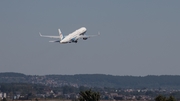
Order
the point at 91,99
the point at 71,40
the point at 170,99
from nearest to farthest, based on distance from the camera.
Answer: the point at 91,99 < the point at 170,99 < the point at 71,40

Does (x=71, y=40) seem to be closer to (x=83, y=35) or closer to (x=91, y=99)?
(x=83, y=35)

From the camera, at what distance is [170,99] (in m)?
137

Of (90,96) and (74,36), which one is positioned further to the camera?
(74,36)

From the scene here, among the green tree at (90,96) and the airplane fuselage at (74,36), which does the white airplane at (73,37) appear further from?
the green tree at (90,96)

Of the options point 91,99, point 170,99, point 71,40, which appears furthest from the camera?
point 71,40

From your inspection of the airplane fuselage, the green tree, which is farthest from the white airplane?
the green tree

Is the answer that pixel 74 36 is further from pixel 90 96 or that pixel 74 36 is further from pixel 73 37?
pixel 90 96

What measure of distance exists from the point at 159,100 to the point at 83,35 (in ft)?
114

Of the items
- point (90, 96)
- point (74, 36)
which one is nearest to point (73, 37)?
point (74, 36)

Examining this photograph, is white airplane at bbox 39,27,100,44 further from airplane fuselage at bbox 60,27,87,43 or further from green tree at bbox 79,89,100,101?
green tree at bbox 79,89,100,101

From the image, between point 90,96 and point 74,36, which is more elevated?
point 74,36

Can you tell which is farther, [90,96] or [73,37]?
[73,37]

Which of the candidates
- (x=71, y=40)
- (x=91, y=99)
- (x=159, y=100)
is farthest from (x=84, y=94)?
(x=71, y=40)

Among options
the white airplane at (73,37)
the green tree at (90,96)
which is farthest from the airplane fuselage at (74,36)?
the green tree at (90,96)
